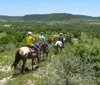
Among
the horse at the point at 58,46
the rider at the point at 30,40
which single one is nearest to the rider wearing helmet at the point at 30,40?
the rider at the point at 30,40

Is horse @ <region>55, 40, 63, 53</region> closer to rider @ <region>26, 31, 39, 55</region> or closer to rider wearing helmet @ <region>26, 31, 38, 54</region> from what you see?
rider @ <region>26, 31, 39, 55</region>

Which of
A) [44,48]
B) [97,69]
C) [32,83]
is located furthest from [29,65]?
[97,69]

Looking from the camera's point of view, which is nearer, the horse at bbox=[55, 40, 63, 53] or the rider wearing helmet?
the rider wearing helmet

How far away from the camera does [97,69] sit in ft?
56.8

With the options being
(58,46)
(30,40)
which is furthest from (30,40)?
(58,46)

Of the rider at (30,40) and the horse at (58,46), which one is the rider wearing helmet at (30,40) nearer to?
the rider at (30,40)

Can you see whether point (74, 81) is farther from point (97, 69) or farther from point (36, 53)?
point (36, 53)

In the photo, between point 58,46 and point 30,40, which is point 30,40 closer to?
point 30,40

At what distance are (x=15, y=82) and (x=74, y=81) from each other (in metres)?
5.50

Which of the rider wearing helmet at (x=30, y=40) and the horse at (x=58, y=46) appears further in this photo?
the horse at (x=58, y=46)

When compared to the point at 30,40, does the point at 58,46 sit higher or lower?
lower

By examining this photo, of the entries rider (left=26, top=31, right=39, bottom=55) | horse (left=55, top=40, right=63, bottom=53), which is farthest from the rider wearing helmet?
horse (left=55, top=40, right=63, bottom=53)

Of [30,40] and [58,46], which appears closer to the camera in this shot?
[30,40]

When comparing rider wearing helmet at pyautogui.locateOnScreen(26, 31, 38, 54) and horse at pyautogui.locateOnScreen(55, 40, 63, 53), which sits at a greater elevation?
rider wearing helmet at pyautogui.locateOnScreen(26, 31, 38, 54)
